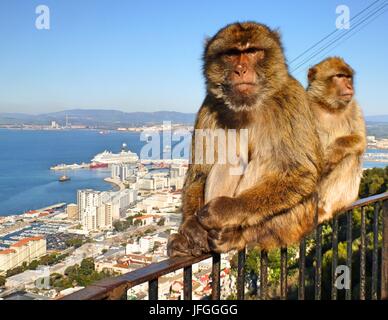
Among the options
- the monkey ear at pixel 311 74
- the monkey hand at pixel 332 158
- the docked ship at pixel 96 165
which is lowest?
the docked ship at pixel 96 165

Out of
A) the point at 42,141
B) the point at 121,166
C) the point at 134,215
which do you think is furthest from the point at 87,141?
the point at 134,215

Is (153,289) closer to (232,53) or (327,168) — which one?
(232,53)

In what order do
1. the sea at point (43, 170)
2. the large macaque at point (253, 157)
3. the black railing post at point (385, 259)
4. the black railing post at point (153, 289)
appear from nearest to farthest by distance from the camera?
the black railing post at point (153, 289) → the large macaque at point (253, 157) → the black railing post at point (385, 259) → the sea at point (43, 170)

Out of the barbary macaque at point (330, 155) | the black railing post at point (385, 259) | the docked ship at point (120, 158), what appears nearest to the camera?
the barbary macaque at point (330, 155)

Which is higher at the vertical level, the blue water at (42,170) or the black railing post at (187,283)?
the black railing post at (187,283)

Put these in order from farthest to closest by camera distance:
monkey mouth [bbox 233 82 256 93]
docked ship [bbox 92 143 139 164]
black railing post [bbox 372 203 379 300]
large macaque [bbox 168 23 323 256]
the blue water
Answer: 1. docked ship [bbox 92 143 139 164]
2. the blue water
3. black railing post [bbox 372 203 379 300]
4. monkey mouth [bbox 233 82 256 93]
5. large macaque [bbox 168 23 323 256]

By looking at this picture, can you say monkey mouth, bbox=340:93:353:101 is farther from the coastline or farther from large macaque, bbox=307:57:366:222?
the coastline

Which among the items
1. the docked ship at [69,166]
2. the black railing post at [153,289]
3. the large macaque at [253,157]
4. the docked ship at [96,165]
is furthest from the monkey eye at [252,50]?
the docked ship at [69,166]

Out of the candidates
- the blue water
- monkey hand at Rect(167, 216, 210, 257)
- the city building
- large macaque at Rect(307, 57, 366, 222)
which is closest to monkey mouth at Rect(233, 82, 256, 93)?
monkey hand at Rect(167, 216, 210, 257)

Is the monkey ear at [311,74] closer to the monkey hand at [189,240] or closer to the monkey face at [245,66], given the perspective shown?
the monkey face at [245,66]
